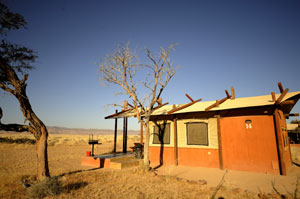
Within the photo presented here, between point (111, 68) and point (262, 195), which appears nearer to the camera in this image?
point (262, 195)

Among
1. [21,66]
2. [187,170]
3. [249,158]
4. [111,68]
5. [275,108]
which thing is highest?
[111,68]

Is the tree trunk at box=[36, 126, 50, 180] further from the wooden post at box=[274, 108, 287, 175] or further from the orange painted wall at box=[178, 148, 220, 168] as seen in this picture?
the wooden post at box=[274, 108, 287, 175]

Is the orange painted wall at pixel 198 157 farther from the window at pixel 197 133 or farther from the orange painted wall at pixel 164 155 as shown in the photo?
the orange painted wall at pixel 164 155

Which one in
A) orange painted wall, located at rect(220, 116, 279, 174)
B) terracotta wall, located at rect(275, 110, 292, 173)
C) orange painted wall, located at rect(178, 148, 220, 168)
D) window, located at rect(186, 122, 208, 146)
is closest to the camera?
terracotta wall, located at rect(275, 110, 292, 173)

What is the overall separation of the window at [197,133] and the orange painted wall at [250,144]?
1058 mm

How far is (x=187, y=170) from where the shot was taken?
10.3 metres

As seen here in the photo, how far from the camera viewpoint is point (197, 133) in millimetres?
11289

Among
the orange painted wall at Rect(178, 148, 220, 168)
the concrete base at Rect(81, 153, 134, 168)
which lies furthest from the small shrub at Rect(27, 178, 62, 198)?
the orange painted wall at Rect(178, 148, 220, 168)

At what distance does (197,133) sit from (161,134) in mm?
2666

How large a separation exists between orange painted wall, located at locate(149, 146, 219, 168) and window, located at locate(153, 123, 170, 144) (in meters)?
0.50

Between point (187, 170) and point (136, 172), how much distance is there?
303cm

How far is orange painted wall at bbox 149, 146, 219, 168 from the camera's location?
1048cm

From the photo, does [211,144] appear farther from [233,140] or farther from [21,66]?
[21,66]

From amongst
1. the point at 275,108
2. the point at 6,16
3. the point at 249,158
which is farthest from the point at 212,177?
the point at 6,16
